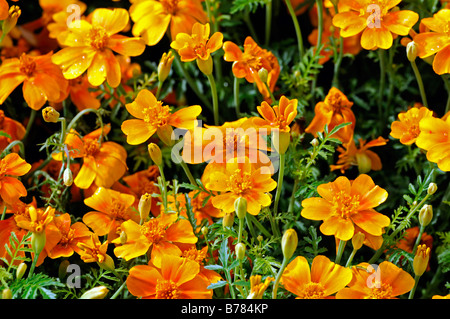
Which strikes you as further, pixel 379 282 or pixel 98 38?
pixel 98 38

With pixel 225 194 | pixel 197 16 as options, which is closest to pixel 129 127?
pixel 225 194

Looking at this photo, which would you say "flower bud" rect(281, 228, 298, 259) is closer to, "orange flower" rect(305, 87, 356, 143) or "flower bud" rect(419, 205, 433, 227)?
"flower bud" rect(419, 205, 433, 227)

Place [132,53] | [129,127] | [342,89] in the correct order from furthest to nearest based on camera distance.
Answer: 1. [342,89]
2. [132,53]
3. [129,127]

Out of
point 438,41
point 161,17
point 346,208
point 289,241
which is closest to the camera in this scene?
point 289,241

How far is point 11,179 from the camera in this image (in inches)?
33.4

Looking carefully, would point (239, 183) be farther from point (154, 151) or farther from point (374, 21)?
point (374, 21)

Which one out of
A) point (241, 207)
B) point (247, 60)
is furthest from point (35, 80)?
point (241, 207)

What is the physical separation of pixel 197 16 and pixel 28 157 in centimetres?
37

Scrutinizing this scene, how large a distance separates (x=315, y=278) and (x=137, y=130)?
0.30 meters

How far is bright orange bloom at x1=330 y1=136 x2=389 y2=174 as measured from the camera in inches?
37.7

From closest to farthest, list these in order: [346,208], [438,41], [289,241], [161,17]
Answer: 1. [289,241]
2. [346,208]
3. [438,41]
4. [161,17]

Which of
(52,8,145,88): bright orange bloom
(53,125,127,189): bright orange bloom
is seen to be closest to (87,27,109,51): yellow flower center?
(52,8,145,88): bright orange bloom

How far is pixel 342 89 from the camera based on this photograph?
1.12 m
